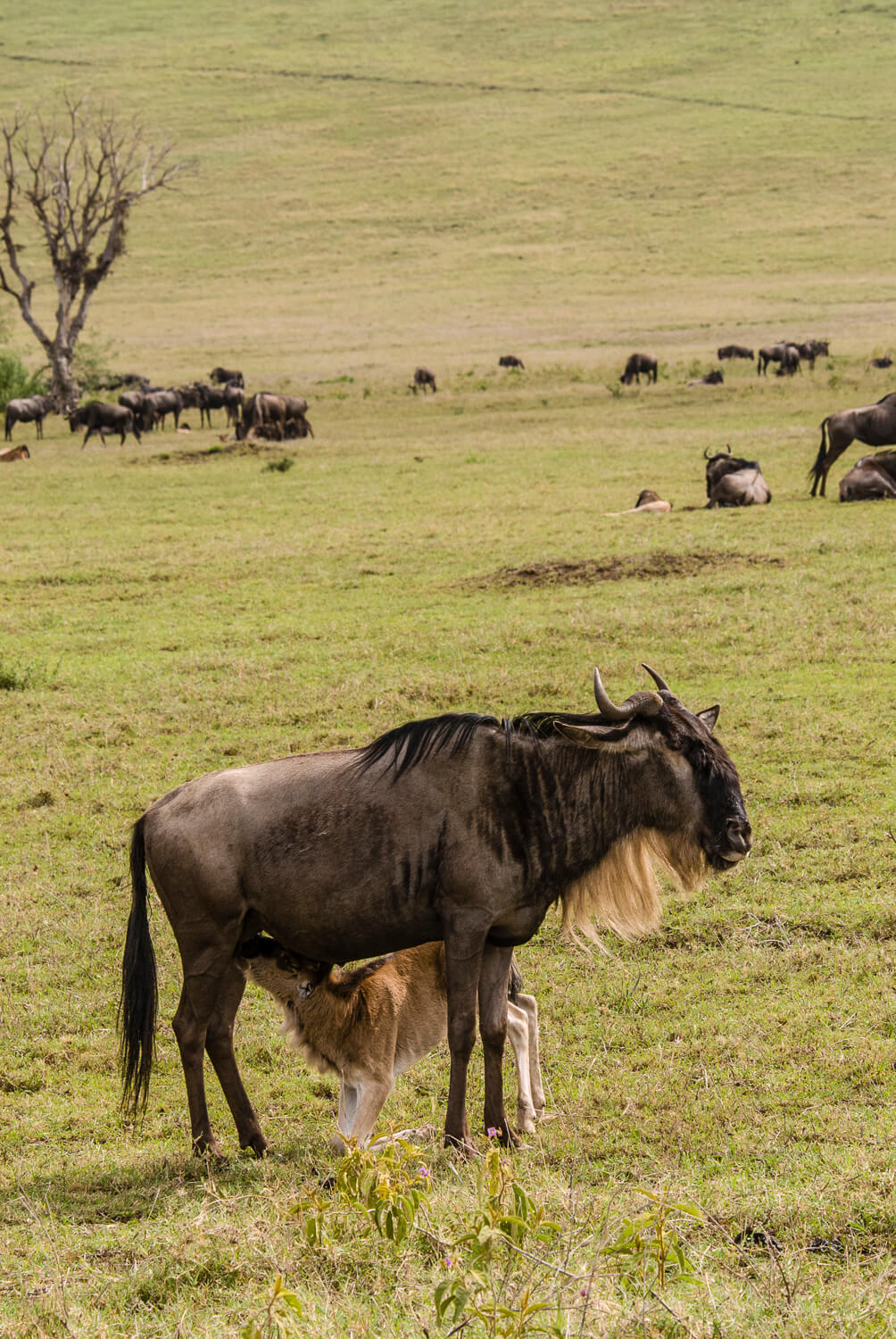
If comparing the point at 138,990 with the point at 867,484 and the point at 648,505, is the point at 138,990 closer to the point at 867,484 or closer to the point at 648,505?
the point at 648,505

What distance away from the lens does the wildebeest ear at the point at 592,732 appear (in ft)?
17.1

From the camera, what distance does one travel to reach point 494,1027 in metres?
5.23

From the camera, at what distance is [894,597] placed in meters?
13.1

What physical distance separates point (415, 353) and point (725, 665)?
38.7 metres

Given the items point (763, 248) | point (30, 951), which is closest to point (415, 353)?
point (763, 248)

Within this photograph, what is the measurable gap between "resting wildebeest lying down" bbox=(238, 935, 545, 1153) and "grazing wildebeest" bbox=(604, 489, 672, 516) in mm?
13444

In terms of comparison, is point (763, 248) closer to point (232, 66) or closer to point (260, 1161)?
point (232, 66)

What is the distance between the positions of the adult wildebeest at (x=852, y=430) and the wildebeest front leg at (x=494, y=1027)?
15.8 meters

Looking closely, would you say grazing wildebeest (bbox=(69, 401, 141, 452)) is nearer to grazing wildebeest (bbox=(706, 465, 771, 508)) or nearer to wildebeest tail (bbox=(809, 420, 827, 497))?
grazing wildebeest (bbox=(706, 465, 771, 508))

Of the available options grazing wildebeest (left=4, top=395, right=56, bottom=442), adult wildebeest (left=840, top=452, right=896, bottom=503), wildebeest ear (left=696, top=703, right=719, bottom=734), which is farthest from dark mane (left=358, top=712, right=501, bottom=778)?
grazing wildebeest (left=4, top=395, right=56, bottom=442)

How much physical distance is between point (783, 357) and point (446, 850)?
38.4 meters

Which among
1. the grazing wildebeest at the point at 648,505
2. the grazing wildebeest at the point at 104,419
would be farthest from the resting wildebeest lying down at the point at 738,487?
the grazing wildebeest at the point at 104,419

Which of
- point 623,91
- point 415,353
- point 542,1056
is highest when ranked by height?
point 623,91

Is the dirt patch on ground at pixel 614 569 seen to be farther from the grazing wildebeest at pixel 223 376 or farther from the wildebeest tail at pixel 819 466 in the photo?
the grazing wildebeest at pixel 223 376
